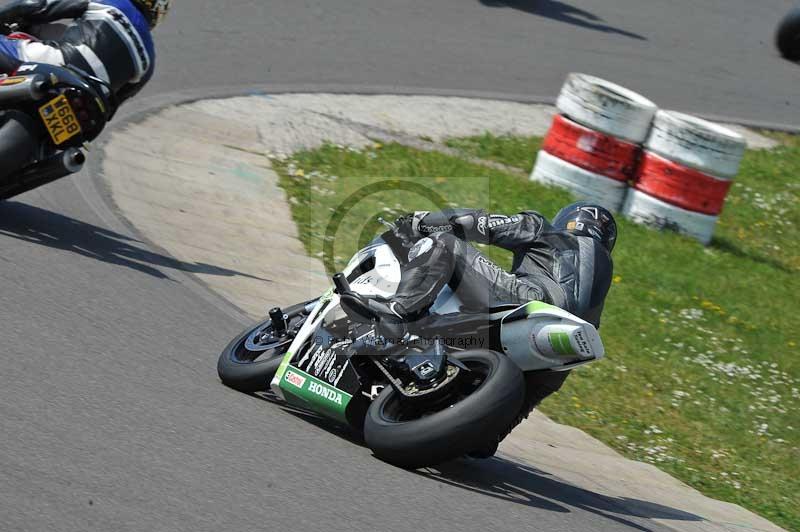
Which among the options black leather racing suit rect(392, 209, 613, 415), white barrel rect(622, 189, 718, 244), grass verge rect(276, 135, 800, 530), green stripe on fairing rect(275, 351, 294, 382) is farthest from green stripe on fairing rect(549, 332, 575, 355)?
white barrel rect(622, 189, 718, 244)

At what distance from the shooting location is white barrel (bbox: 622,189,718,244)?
10.7 metres

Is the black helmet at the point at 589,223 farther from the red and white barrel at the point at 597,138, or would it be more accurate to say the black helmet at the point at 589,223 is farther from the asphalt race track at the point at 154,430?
the red and white barrel at the point at 597,138

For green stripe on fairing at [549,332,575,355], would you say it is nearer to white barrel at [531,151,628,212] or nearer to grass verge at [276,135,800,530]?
grass verge at [276,135,800,530]

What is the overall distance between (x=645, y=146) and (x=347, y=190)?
2698 millimetres

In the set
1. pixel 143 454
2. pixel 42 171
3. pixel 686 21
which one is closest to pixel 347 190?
pixel 42 171

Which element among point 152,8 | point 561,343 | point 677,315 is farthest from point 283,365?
point 677,315

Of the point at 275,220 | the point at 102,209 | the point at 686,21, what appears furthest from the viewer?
the point at 686,21

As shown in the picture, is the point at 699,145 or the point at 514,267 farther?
the point at 699,145

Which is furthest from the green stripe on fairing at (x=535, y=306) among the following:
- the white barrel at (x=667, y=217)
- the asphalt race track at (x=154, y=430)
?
the white barrel at (x=667, y=217)

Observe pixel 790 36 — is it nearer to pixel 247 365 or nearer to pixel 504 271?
pixel 504 271

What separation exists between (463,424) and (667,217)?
6.69 m

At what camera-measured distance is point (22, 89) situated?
6.77m

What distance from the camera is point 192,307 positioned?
260 inches

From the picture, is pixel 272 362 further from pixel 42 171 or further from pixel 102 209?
pixel 102 209
